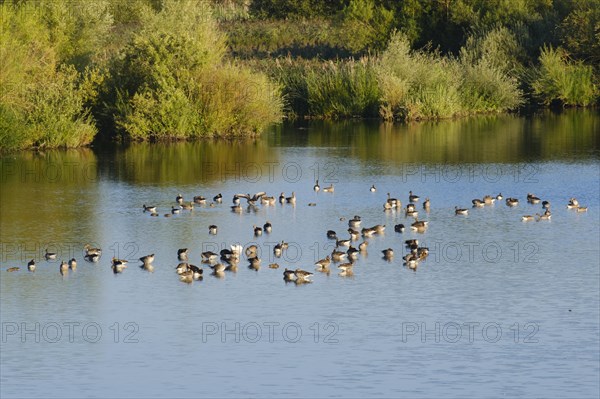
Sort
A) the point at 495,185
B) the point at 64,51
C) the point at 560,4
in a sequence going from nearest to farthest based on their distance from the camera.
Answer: the point at 495,185 < the point at 64,51 < the point at 560,4

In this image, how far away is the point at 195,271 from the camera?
2145cm

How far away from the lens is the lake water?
53.0 feet

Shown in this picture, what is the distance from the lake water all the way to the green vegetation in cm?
532

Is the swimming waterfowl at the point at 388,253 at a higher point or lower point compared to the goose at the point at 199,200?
lower

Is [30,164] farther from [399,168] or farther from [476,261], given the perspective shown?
[476,261]

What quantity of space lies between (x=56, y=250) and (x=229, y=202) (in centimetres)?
622

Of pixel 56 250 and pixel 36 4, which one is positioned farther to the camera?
pixel 36 4

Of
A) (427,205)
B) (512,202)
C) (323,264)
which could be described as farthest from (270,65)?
(323,264)

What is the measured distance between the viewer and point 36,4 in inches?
1865

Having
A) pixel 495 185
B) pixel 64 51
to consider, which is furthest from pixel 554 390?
pixel 64 51

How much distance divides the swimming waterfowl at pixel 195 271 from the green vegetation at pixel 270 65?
17.2m

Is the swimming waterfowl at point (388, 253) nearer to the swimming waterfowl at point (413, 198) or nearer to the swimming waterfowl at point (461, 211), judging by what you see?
the swimming waterfowl at point (461, 211)

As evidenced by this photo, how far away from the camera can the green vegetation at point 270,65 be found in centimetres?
4022

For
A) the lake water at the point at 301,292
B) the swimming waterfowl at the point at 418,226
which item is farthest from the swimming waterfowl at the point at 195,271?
the swimming waterfowl at the point at 418,226
